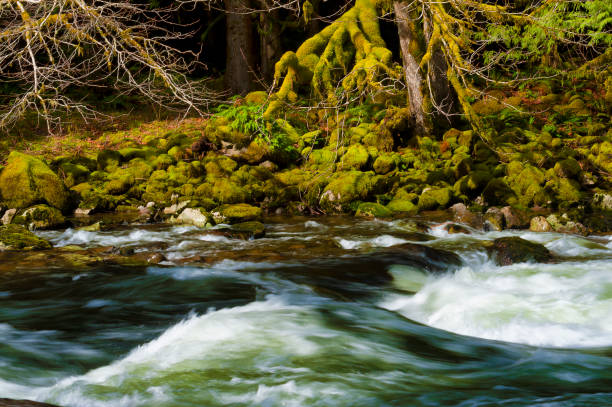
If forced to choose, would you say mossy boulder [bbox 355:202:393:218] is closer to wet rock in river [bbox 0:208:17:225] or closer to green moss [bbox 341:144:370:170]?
green moss [bbox 341:144:370:170]

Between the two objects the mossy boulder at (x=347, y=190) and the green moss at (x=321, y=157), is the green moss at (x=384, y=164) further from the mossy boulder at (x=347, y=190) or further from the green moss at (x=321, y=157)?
the green moss at (x=321, y=157)

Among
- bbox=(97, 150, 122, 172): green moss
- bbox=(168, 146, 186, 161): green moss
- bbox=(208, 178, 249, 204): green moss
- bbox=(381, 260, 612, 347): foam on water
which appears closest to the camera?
bbox=(381, 260, 612, 347): foam on water

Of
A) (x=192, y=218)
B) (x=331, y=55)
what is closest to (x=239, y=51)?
(x=331, y=55)

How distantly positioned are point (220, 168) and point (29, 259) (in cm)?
536

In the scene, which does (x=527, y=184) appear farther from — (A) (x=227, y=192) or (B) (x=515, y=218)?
(A) (x=227, y=192)

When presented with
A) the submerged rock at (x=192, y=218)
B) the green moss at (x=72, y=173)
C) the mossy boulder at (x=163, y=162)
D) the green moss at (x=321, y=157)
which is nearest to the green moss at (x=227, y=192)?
the submerged rock at (x=192, y=218)

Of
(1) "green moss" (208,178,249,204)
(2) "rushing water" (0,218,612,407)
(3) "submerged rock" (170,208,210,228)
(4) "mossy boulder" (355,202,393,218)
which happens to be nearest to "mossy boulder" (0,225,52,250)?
(2) "rushing water" (0,218,612,407)

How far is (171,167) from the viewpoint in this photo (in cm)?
1288

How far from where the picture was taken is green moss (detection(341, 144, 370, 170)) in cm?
1216

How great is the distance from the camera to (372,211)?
35.2ft

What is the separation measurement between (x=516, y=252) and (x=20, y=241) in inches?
267

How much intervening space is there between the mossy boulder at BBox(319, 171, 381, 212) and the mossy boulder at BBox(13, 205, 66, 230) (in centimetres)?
469

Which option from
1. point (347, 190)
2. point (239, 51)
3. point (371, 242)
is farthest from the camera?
point (239, 51)

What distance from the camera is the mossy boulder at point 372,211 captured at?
1067 cm
